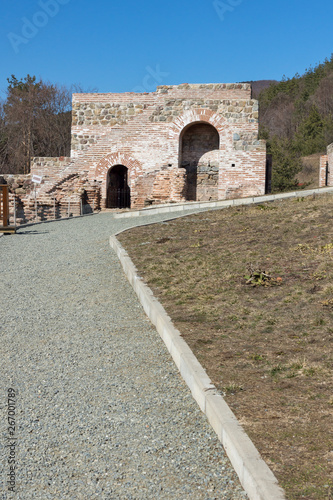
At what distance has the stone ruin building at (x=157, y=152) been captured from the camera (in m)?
22.4

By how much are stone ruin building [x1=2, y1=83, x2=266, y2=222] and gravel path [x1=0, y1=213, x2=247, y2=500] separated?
50.2 feet

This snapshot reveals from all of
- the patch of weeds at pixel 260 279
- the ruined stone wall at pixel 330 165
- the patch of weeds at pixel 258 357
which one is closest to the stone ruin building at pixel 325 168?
the ruined stone wall at pixel 330 165

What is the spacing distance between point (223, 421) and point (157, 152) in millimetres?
20598

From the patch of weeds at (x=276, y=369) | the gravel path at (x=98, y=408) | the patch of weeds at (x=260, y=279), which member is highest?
the patch of weeds at (x=260, y=279)

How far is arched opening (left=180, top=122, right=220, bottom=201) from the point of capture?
23438mm

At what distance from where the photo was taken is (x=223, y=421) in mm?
3303

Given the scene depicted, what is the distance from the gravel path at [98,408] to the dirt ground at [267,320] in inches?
13.0

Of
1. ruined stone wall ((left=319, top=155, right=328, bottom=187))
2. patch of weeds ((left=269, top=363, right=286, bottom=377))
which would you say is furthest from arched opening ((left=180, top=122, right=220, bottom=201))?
patch of weeds ((left=269, top=363, right=286, bottom=377))

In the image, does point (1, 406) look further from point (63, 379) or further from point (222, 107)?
point (222, 107)

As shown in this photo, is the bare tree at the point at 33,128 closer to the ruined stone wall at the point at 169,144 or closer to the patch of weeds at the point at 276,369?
the ruined stone wall at the point at 169,144

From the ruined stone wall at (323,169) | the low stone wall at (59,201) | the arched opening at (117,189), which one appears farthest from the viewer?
the ruined stone wall at (323,169)

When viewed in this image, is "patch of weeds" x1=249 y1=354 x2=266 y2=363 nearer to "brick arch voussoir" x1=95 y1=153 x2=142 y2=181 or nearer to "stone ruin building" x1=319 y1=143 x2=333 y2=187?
"brick arch voussoir" x1=95 y1=153 x2=142 y2=181

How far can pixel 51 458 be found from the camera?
3.18 meters

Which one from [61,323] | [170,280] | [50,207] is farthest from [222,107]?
[61,323]
